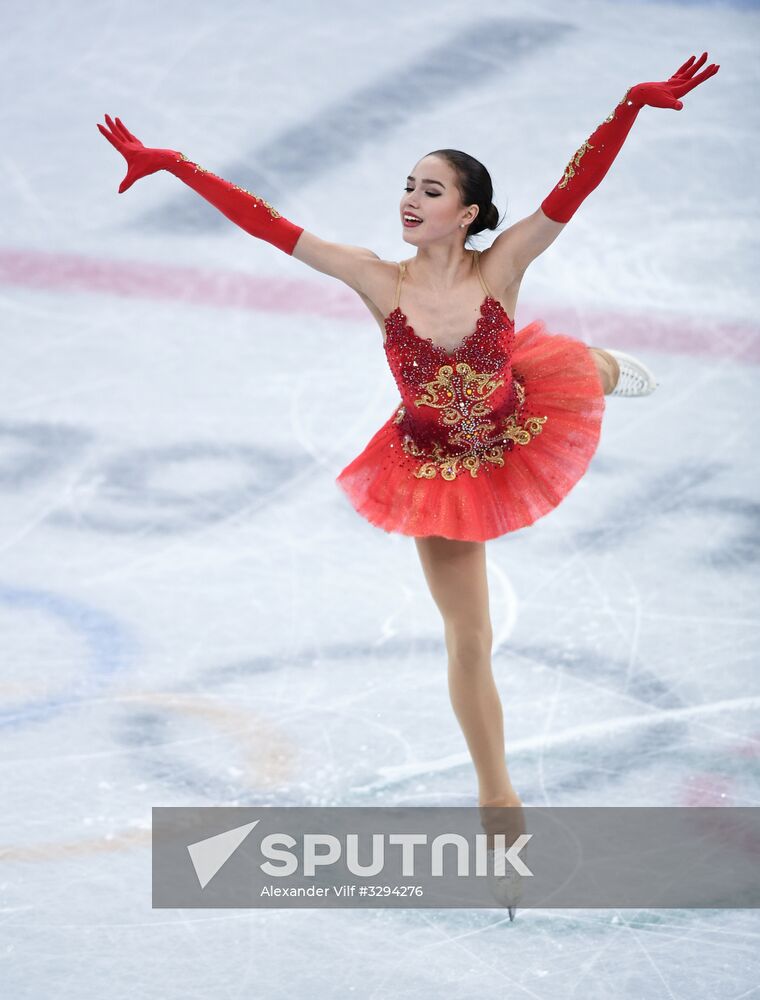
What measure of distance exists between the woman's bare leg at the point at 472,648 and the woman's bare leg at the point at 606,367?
0.70 meters

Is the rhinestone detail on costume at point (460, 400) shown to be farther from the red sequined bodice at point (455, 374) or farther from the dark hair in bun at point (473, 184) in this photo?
the dark hair in bun at point (473, 184)

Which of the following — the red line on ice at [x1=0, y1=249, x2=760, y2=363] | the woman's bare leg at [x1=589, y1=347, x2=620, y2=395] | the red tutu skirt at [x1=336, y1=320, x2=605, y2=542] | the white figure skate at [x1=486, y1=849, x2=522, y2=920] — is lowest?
the white figure skate at [x1=486, y1=849, x2=522, y2=920]

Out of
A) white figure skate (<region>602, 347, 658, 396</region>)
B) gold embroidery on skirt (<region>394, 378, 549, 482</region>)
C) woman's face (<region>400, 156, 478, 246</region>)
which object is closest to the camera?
woman's face (<region>400, 156, 478, 246</region>)

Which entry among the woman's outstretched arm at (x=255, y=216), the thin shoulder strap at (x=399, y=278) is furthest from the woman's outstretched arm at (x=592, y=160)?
the woman's outstretched arm at (x=255, y=216)

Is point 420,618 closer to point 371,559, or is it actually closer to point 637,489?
point 371,559

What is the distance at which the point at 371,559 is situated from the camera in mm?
4805

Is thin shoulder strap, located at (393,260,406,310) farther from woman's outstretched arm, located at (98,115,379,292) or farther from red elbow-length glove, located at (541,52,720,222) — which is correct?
red elbow-length glove, located at (541,52,720,222)

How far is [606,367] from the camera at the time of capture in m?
3.70

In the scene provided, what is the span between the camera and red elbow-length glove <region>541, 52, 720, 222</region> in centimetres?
294

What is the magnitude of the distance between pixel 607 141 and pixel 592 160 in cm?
5

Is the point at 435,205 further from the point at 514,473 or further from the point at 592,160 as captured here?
the point at 514,473

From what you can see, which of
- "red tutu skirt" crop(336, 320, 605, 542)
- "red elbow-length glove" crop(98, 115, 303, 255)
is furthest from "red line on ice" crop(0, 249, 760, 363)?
"red elbow-length glove" crop(98, 115, 303, 255)

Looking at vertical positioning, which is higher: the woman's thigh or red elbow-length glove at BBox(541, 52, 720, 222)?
red elbow-length glove at BBox(541, 52, 720, 222)

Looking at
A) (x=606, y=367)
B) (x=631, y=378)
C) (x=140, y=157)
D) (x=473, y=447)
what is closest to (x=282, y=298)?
(x=631, y=378)
